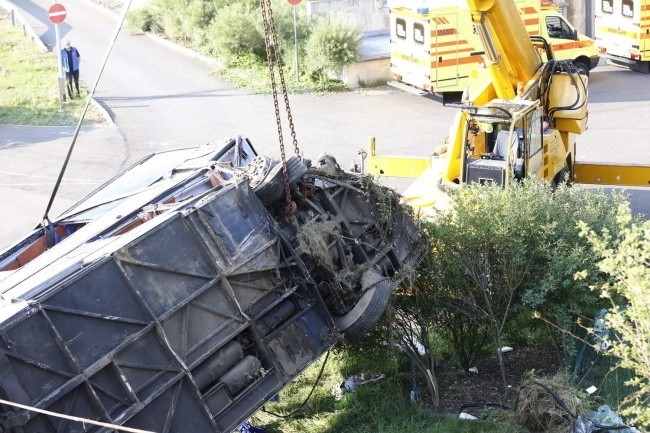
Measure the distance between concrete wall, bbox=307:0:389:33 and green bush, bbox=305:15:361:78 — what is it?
6.95ft

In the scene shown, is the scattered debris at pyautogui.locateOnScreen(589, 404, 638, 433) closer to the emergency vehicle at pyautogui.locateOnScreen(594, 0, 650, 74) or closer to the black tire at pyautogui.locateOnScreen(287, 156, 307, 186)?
the black tire at pyautogui.locateOnScreen(287, 156, 307, 186)

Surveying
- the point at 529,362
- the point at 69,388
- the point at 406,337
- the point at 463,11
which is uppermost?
the point at 463,11

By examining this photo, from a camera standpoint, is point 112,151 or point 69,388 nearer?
point 69,388

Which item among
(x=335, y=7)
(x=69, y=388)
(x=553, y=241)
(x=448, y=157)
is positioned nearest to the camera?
(x=69, y=388)

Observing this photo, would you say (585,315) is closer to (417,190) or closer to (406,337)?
(406,337)

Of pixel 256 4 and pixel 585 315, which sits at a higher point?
pixel 256 4

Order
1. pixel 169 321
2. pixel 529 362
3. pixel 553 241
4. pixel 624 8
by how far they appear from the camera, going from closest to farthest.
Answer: pixel 169 321
pixel 553 241
pixel 529 362
pixel 624 8

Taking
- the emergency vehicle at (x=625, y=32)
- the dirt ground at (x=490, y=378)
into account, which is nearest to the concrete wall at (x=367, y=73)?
the emergency vehicle at (x=625, y=32)

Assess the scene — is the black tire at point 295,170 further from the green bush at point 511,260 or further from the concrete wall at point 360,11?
the concrete wall at point 360,11

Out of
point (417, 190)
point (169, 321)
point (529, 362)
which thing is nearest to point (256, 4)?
point (417, 190)

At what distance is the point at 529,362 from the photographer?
12.0 meters

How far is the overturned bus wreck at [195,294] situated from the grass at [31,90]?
13269mm

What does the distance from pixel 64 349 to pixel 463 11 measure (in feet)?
54.2

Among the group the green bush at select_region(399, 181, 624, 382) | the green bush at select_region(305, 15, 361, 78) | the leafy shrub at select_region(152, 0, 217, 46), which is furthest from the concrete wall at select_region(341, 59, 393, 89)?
the green bush at select_region(399, 181, 624, 382)
